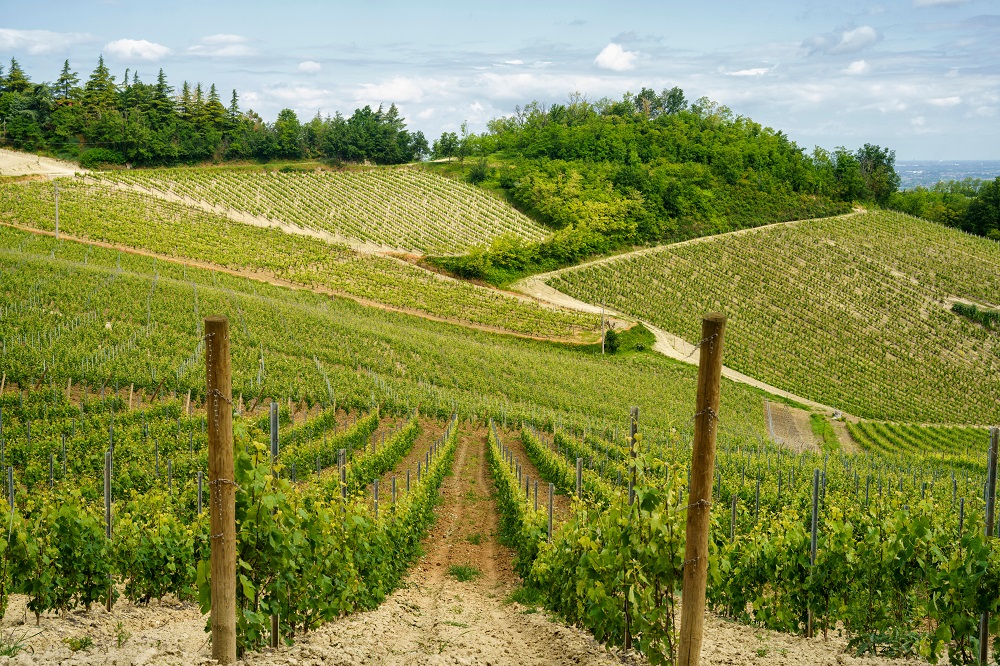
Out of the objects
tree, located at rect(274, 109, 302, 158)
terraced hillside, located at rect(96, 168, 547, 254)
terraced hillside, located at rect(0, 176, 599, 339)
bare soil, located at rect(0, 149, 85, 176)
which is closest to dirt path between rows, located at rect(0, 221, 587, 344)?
terraced hillside, located at rect(0, 176, 599, 339)

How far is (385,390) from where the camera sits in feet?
95.0

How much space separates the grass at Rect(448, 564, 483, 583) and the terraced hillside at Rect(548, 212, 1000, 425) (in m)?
39.1

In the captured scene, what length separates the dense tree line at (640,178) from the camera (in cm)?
7344

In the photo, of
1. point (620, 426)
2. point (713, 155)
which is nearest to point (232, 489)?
point (620, 426)

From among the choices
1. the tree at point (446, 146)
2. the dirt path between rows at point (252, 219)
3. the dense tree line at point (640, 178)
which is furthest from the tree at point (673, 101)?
the dirt path between rows at point (252, 219)

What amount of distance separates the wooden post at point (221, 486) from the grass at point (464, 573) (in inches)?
251

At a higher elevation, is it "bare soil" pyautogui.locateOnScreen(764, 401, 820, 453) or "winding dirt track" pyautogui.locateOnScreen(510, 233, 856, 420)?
"winding dirt track" pyautogui.locateOnScreen(510, 233, 856, 420)

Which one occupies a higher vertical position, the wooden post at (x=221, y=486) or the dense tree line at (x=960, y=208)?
the dense tree line at (x=960, y=208)

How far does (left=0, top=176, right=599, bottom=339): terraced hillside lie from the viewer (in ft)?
173

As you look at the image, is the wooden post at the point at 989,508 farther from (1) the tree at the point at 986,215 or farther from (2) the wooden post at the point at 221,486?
(1) the tree at the point at 986,215

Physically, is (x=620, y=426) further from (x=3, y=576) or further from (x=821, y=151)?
(x=821, y=151)

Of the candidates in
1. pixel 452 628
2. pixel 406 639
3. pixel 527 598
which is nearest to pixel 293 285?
pixel 527 598

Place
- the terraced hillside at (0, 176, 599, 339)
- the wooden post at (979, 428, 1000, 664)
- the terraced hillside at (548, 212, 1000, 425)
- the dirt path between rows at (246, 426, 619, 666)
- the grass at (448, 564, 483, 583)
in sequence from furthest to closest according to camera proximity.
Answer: the terraced hillside at (0, 176, 599, 339) < the terraced hillside at (548, 212, 1000, 425) < the grass at (448, 564, 483, 583) < the dirt path between rows at (246, 426, 619, 666) < the wooden post at (979, 428, 1000, 664)

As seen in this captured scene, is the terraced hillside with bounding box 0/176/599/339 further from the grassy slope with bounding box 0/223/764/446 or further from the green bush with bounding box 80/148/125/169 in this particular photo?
the green bush with bounding box 80/148/125/169
